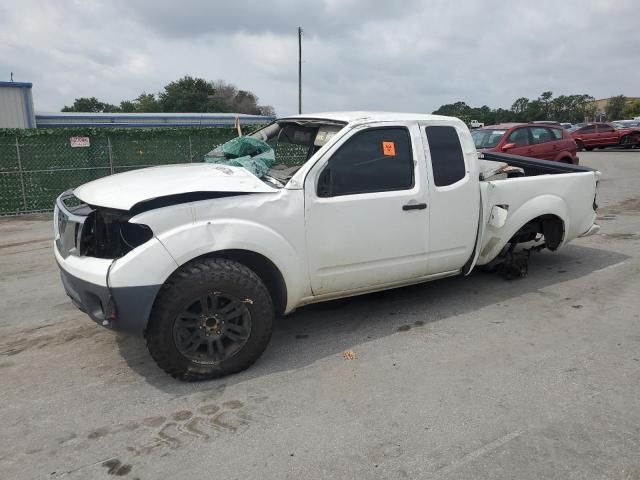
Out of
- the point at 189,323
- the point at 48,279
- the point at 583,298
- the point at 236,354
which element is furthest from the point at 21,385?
the point at 583,298

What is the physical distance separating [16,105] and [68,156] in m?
10.8

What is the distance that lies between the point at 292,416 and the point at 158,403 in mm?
888

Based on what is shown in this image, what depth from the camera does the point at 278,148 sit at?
15.9ft

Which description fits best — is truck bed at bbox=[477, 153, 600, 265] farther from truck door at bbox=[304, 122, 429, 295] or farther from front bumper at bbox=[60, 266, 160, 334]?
front bumper at bbox=[60, 266, 160, 334]

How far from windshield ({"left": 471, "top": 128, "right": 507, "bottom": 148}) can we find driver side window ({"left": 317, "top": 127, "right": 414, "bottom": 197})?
866cm

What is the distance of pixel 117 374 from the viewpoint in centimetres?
368

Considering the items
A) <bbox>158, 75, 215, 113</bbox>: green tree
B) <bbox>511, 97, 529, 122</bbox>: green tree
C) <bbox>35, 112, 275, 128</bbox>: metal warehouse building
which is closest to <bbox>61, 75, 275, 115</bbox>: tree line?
<bbox>158, 75, 215, 113</bbox>: green tree

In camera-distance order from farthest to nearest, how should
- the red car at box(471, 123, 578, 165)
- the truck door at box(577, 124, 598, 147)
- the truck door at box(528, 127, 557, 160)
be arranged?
the truck door at box(577, 124, 598, 147), the truck door at box(528, 127, 557, 160), the red car at box(471, 123, 578, 165)

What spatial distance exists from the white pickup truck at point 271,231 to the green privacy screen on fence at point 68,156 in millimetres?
7755

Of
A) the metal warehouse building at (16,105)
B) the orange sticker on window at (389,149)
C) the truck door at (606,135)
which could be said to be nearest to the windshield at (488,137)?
the orange sticker on window at (389,149)

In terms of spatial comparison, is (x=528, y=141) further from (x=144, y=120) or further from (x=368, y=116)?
(x=144, y=120)

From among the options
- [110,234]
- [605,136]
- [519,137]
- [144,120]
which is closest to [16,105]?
[144,120]

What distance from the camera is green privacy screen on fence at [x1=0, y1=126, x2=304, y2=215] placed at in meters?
11.1

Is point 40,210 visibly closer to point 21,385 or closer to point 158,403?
point 21,385
